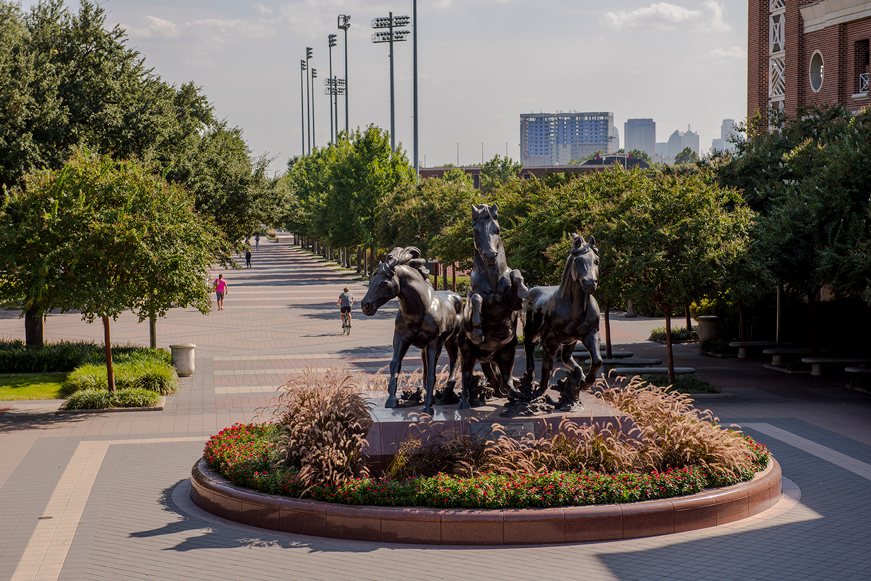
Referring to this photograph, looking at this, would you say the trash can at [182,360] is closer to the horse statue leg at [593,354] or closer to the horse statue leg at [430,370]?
the horse statue leg at [430,370]

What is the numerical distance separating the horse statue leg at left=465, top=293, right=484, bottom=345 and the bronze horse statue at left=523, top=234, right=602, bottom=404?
0.90m

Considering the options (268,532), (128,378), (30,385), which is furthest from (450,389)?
(30,385)

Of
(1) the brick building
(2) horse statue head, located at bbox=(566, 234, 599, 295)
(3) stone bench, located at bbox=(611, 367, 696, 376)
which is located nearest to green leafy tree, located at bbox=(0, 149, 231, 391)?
(2) horse statue head, located at bbox=(566, 234, 599, 295)

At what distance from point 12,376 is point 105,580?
13779 mm

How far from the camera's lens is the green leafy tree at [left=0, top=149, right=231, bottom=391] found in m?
17.0

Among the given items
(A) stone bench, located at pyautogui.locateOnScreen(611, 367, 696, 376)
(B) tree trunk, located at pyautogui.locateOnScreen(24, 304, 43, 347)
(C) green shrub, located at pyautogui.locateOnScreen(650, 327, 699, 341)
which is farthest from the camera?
(C) green shrub, located at pyautogui.locateOnScreen(650, 327, 699, 341)

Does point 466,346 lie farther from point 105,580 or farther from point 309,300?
point 309,300

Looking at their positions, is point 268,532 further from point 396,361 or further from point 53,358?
point 53,358

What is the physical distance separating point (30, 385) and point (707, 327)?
2038 centimetres

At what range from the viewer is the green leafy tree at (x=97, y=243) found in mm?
16953

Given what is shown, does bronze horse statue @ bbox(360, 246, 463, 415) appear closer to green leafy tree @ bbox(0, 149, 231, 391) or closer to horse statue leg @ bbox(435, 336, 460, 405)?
horse statue leg @ bbox(435, 336, 460, 405)

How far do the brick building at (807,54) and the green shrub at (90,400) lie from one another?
2262 centimetres

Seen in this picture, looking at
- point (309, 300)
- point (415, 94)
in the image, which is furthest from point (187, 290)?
point (415, 94)

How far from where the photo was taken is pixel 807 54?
104 feet
